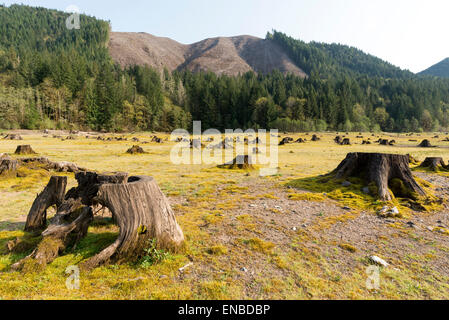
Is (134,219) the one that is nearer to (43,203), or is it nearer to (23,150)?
(43,203)

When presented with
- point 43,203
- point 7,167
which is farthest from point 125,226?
point 7,167

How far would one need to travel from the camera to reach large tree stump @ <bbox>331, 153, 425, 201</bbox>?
8.92 meters

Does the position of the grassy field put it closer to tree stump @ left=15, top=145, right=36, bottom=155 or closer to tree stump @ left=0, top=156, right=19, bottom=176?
tree stump @ left=0, top=156, right=19, bottom=176

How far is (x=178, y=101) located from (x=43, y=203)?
11474 centimetres

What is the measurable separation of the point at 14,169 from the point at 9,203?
5.90m

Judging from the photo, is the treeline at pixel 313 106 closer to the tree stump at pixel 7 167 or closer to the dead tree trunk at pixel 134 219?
Result: the tree stump at pixel 7 167

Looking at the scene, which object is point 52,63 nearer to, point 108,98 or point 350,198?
point 108,98

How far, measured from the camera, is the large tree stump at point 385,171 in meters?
8.92

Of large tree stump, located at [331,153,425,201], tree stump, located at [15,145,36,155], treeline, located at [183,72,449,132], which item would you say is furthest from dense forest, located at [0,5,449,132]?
large tree stump, located at [331,153,425,201]

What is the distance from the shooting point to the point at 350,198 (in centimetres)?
900

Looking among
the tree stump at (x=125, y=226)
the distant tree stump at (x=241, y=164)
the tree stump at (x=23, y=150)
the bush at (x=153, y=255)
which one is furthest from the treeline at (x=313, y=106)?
the bush at (x=153, y=255)

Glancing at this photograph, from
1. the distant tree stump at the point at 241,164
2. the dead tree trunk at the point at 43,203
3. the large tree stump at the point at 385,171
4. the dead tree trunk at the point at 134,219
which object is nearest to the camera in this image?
the dead tree trunk at the point at 134,219

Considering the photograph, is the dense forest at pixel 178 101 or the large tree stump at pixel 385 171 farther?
the dense forest at pixel 178 101

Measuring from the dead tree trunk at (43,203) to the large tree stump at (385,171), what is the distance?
11.4 m
